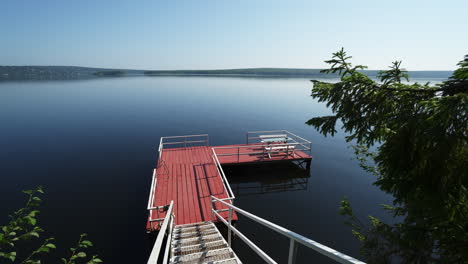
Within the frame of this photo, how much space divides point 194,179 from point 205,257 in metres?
7.29

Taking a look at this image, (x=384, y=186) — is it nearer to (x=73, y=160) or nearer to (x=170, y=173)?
(x=170, y=173)

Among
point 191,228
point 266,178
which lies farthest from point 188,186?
point 266,178

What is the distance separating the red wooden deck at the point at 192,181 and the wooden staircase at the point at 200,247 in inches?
70.8

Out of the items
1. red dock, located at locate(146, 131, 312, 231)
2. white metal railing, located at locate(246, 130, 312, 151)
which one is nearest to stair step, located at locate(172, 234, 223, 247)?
red dock, located at locate(146, 131, 312, 231)

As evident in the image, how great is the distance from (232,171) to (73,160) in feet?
43.9

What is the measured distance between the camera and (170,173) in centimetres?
1235

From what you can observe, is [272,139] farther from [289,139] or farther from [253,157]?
[253,157]

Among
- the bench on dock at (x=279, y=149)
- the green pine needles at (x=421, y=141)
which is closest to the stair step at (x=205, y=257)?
the green pine needles at (x=421, y=141)

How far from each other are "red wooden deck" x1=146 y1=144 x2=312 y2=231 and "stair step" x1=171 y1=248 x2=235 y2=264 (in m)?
3.71

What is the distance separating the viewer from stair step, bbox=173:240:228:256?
514 centimetres

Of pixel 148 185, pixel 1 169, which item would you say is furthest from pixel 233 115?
pixel 1 169

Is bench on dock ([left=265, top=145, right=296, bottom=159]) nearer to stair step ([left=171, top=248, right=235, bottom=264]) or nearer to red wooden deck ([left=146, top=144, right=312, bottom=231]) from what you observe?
red wooden deck ([left=146, top=144, right=312, bottom=231])

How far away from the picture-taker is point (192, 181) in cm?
1159

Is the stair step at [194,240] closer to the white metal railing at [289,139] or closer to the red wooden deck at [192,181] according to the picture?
the red wooden deck at [192,181]
